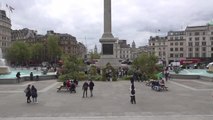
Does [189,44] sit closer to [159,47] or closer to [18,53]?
[159,47]

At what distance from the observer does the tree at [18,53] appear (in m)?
128

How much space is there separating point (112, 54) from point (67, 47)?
404ft

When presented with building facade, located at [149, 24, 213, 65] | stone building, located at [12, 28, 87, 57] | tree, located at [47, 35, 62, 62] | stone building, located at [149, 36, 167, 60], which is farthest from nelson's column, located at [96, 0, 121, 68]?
stone building, located at [12, 28, 87, 57]

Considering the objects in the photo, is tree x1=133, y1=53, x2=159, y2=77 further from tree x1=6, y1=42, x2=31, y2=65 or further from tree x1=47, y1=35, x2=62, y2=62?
tree x1=6, y1=42, x2=31, y2=65

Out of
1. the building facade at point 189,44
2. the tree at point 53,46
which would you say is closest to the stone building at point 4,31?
the tree at point 53,46

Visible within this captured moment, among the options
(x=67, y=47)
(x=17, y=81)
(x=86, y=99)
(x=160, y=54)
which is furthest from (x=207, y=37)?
(x=86, y=99)

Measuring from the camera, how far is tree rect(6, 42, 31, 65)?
128m

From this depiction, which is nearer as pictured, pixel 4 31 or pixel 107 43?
pixel 107 43

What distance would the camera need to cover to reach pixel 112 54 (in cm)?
6272

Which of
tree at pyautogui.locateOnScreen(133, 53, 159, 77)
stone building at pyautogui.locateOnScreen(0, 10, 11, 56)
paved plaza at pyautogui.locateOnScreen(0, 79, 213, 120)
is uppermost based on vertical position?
stone building at pyautogui.locateOnScreen(0, 10, 11, 56)

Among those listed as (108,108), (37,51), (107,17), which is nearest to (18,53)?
(37,51)

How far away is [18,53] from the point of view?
12719cm

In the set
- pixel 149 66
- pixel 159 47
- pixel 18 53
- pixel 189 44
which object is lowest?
pixel 149 66

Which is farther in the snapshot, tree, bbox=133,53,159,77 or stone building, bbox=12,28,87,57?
stone building, bbox=12,28,87,57
